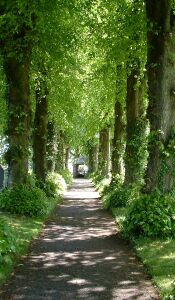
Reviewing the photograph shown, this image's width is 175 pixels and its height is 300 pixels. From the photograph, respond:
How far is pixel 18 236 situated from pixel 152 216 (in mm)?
3528

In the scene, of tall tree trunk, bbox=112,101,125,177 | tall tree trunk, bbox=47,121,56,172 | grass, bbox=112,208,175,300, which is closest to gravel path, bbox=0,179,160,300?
grass, bbox=112,208,175,300

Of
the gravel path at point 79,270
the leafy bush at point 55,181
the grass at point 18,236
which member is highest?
the leafy bush at point 55,181

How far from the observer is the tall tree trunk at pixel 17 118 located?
18.5 m

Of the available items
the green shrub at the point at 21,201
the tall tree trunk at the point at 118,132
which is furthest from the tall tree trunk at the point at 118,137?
the green shrub at the point at 21,201

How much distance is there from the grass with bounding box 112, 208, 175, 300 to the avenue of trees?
558 millimetres

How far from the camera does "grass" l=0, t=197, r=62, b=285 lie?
10266 millimetres

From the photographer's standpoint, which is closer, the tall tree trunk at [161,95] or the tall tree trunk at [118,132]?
the tall tree trunk at [161,95]

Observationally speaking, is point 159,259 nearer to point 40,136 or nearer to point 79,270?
point 79,270

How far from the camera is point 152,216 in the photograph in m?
13.4

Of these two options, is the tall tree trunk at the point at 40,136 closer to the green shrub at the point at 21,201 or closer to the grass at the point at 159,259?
the green shrub at the point at 21,201

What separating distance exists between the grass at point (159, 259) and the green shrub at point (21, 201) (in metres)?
5.91

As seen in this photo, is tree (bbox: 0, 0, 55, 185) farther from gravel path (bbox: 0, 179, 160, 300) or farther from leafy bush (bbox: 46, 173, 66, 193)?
leafy bush (bbox: 46, 173, 66, 193)

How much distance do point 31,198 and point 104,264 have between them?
7.84 meters

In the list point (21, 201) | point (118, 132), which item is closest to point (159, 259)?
point (21, 201)
